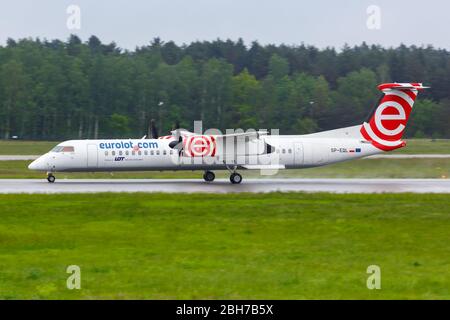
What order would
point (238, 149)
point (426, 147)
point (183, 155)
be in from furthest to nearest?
point (426, 147) → point (238, 149) → point (183, 155)

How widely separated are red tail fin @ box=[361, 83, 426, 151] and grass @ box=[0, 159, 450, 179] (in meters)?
4.48

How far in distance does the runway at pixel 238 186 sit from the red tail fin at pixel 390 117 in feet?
6.51

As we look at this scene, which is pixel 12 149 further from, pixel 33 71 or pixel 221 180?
pixel 221 180

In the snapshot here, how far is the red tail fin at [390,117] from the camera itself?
35344mm

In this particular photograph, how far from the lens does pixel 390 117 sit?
1400 inches

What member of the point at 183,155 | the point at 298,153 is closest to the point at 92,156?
the point at 183,155

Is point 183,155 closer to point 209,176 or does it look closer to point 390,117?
point 209,176

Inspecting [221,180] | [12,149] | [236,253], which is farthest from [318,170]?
[12,149]

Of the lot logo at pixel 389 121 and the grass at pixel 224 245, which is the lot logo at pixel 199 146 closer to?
the grass at pixel 224 245

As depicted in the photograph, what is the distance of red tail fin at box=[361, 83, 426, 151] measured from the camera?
3534cm

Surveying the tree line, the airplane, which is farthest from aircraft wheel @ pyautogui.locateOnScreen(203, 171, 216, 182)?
the tree line

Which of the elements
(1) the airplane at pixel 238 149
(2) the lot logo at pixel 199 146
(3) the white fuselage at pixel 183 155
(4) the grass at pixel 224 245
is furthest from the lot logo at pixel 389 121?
(4) the grass at pixel 224 245

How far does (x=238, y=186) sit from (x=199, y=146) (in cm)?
281

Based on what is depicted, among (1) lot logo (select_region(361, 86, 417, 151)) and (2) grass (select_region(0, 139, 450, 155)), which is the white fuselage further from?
(2) grass (select_region(0, 139, 450, 155))
